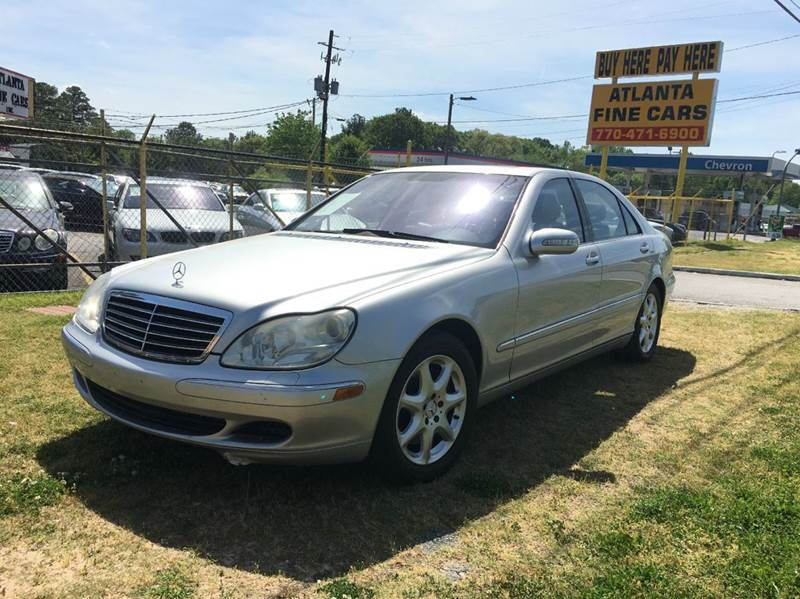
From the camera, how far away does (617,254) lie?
5035 millimetres

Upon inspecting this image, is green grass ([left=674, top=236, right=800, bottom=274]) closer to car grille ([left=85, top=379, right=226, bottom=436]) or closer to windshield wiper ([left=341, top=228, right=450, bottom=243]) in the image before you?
windshield wiper ([left=341, top=228, right=450, bottom=243])

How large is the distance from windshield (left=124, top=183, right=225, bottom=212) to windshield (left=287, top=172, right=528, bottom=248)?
605 centimetres

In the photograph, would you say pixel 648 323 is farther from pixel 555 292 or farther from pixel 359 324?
pixel 359 324

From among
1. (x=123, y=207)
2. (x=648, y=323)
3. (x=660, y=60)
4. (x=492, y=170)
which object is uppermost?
(x=660, y=60)

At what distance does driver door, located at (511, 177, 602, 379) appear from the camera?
3912mm

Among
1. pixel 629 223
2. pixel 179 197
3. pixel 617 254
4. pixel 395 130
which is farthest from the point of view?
pixel 395 130

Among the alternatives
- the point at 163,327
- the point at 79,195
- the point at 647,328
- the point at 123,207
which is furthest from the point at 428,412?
the point at 79,195

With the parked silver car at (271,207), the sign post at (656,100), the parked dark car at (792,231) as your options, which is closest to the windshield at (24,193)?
the parked silver car at (271,207)

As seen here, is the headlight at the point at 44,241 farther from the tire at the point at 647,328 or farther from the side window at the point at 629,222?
the tire at the point at 647,328

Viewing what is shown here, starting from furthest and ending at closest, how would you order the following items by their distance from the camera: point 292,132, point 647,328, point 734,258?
point 292,132 → point 734,258 → point 647,328

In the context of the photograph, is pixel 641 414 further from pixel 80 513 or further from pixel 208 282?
pixel 80 513

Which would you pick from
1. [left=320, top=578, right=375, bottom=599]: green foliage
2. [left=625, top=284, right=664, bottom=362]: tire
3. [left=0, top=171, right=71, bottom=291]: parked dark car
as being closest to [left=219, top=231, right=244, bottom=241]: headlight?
[left=0, top=171, right=71, bottom=291]: parked dark car

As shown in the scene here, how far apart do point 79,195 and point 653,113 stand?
17.2 m

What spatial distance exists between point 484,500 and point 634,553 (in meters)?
0.73
